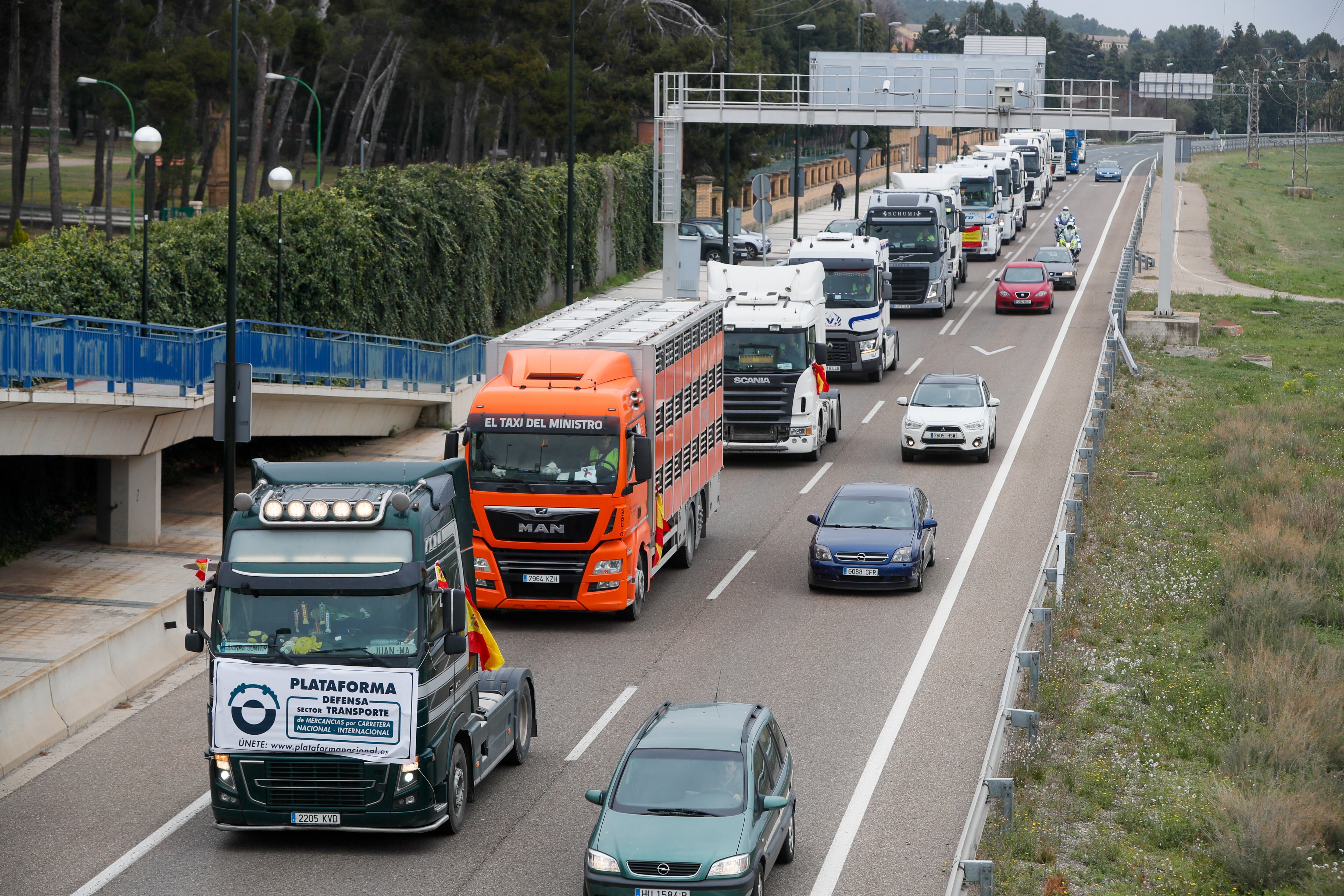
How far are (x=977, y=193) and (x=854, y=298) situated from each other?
2672 cm

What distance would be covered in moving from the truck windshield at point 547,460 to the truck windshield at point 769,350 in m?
10.6

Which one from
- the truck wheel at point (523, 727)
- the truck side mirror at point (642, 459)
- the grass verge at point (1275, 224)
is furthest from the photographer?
the grass verge at point (1275, 224)

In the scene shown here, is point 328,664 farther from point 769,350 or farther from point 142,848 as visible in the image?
point 769,350

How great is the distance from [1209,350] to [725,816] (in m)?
36.1

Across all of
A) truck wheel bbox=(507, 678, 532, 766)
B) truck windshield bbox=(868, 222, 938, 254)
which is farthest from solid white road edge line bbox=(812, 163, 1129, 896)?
truck windshield bbox=(868, 222, 938, 254)

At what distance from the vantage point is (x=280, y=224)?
29.7m

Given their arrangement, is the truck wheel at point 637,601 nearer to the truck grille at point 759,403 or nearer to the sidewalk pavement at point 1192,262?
the truck grille at point 759,403

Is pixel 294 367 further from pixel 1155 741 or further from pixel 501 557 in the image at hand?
pixel 1155 741

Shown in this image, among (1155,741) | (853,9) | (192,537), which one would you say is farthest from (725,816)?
(853,9)

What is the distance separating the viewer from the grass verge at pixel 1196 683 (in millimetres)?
13117

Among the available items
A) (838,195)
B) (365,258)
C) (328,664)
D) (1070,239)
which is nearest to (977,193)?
(1070,239)

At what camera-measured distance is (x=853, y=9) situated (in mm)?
134750

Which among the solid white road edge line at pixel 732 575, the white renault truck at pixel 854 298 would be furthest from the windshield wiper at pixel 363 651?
the white renault truck at pixel 854 298

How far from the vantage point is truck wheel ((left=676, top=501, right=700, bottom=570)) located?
23.7 m
